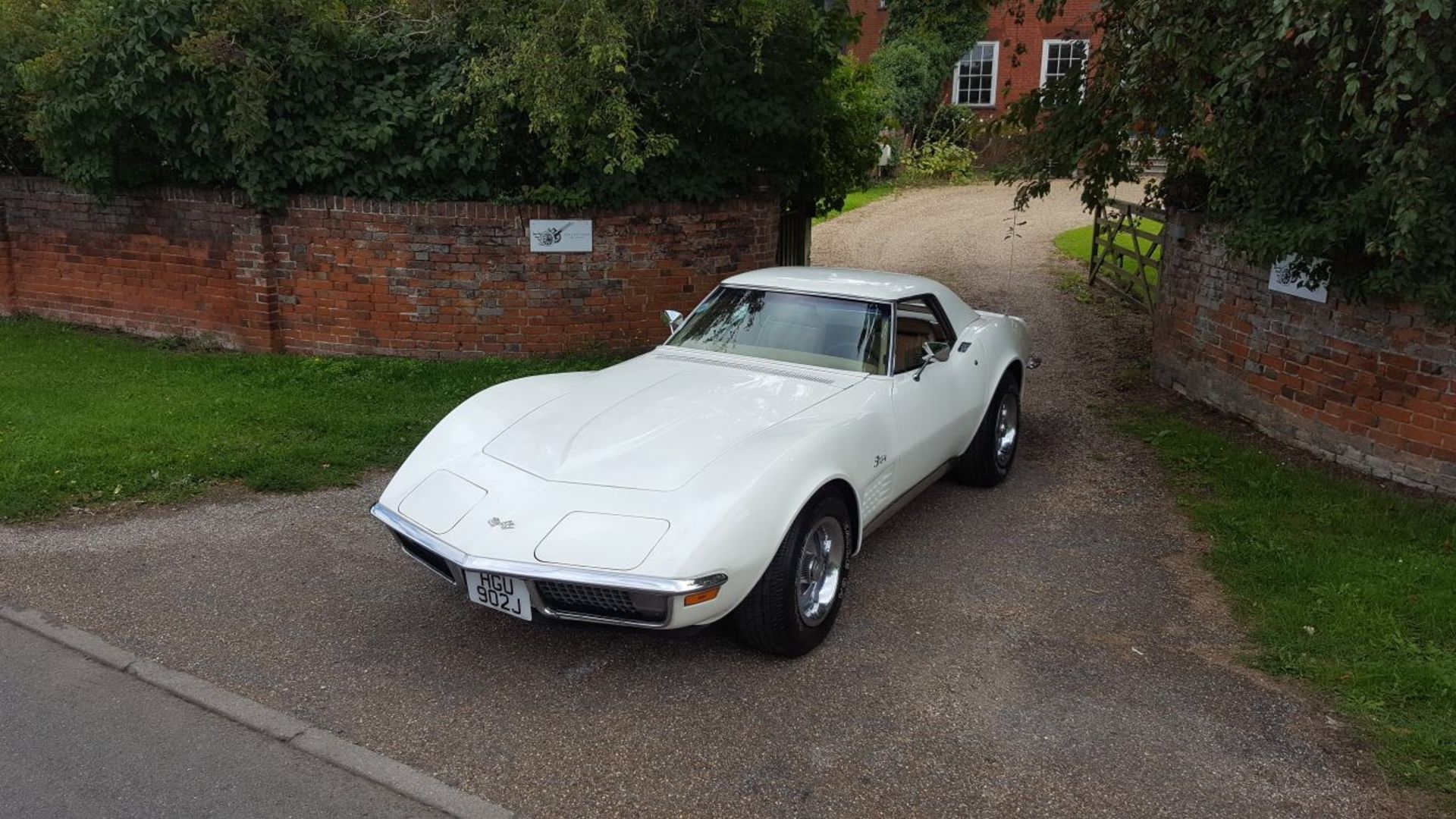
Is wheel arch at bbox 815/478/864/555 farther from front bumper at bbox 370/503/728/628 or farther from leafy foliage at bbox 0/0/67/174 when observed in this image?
leafy foliage at bbox 0/0/67/174

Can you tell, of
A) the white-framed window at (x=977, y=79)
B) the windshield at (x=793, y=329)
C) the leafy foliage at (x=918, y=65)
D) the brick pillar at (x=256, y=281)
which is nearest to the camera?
the windshield at (x=793, y=329)

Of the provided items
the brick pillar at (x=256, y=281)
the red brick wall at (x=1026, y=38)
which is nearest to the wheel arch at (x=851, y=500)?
the brick pillar at (x=256, y=281)

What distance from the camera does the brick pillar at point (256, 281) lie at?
942cm

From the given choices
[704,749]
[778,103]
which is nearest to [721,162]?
[778,103]

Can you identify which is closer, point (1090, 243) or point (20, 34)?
point (20, 34)

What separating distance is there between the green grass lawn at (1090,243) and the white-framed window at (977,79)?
39.0 feet

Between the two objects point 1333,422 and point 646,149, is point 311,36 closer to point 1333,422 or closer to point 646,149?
point 646,149

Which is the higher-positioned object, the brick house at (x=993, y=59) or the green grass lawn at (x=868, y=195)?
the brick house at (x=993, y=59)

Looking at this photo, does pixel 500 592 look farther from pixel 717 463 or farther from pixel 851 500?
pixel 851 500

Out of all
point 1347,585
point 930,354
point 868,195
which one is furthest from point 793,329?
point 868,195

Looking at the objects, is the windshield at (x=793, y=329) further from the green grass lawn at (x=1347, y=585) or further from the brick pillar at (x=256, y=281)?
the brick pillar at (x=256, y=281)

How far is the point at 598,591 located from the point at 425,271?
6085 millimetres

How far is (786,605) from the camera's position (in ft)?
13.8

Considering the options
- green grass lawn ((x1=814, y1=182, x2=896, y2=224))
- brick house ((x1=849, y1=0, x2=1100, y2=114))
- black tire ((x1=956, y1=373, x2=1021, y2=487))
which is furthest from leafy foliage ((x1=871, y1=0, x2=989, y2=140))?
black tire ((x1=956, y1=373, x2=1021, y2=487))
